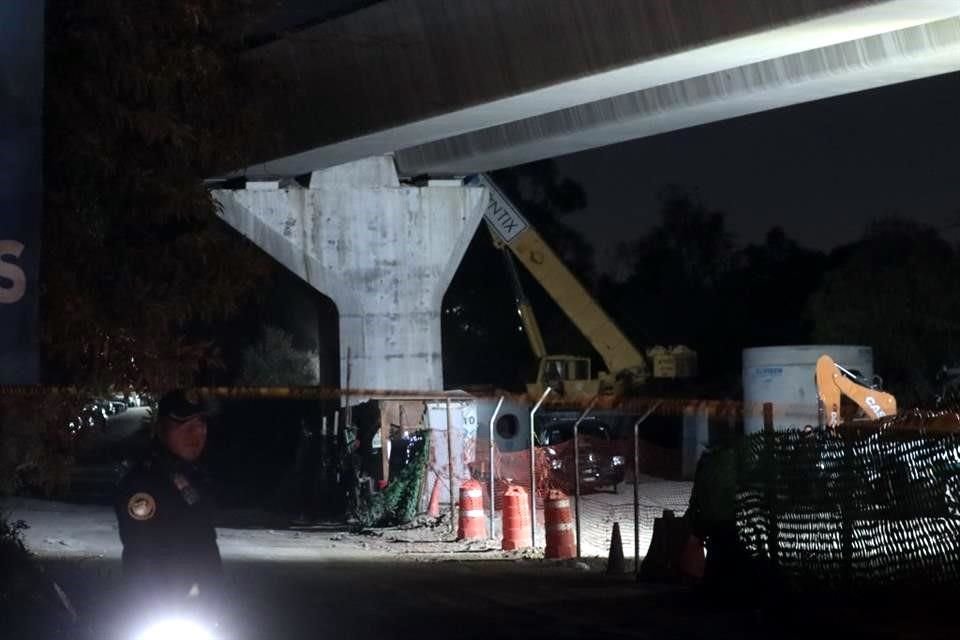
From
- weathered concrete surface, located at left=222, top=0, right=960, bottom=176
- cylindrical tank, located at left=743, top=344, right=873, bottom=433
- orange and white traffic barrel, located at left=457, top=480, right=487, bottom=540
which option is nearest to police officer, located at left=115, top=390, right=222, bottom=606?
weathered concrete surface, located at left=222, top=0, right=960, bottom=176

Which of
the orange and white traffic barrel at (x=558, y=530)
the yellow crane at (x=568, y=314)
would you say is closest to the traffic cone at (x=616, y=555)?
the orange and white traffic barrel at (x=558, y=530)

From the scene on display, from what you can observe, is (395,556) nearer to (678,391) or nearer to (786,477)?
(786,477)

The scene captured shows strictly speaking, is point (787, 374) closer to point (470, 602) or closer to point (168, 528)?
point (470, 602)

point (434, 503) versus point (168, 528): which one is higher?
point (168, 528)

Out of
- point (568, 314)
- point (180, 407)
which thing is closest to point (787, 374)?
point (568, 314)

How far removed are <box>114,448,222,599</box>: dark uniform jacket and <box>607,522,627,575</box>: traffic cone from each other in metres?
9.82

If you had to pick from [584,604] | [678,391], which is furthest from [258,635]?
[678,391]

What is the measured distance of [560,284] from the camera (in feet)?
146

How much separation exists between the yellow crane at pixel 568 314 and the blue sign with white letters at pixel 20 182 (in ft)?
108

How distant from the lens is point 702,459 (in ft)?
49.5

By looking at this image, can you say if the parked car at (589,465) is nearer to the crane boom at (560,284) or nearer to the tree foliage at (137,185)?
the crane boom at (560,284)

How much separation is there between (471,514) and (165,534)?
1611 centimetres

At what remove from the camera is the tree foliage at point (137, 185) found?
36.5ft

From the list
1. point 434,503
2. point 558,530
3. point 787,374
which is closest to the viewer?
point 558,530
